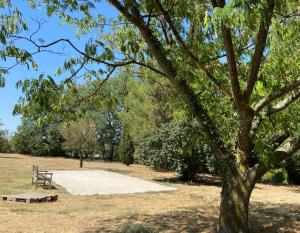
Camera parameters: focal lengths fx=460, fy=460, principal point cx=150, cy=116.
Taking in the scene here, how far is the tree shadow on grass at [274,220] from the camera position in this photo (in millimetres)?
10000

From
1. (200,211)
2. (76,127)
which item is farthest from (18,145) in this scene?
(200,211)

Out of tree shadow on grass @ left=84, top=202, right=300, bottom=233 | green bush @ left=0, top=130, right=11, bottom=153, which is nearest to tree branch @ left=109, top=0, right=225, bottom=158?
tree shadow on grass @ left=84, top=202, right=300, bottom=233

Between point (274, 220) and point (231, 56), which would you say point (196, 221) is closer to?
point (274, 220)

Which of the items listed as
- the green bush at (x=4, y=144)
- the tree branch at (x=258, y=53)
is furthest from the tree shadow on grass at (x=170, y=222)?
the green bush at (x=4, y=144)

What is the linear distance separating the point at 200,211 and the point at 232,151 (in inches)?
197

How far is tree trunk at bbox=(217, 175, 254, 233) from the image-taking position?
26.2 ft

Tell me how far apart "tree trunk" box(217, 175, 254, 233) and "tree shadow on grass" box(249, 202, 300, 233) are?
184 cm

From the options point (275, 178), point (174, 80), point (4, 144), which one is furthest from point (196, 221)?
point (4, 144)

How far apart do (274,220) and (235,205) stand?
11.4 feet

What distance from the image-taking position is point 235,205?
805 centimetres

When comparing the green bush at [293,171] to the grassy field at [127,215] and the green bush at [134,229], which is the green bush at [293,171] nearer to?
the grassy field at [127,215]

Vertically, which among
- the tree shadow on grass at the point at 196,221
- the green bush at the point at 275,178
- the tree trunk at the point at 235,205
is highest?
the green bush at the point at 275,178

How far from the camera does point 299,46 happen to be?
8039 millimetres

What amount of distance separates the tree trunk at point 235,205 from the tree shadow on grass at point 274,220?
1836 mm
